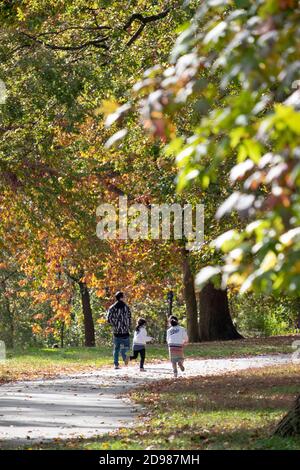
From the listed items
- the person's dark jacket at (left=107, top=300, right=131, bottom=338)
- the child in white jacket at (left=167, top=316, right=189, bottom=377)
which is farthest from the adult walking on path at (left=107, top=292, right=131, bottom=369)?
the child in white jacket at (left=167, top=316, right=189, bottom=377)

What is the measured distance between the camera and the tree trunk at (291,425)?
11.0 metres

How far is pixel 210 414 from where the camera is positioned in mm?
14023

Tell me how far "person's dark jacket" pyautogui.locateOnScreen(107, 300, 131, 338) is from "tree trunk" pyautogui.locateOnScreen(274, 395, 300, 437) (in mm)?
13592

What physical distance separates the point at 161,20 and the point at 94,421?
29.5ft

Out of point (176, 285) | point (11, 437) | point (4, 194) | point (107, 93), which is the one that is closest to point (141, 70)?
point (107, 93)

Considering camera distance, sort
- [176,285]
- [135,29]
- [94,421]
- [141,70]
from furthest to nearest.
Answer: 1. [176,285]
2. [135,29]
3. [141,70]
4. [94,421]

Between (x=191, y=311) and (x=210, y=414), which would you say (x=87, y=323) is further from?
(x=210, y=414)

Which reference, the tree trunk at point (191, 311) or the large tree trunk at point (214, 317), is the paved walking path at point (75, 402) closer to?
the large tree trunk at point (214, 317)

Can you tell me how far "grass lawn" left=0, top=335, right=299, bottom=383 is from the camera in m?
25.6

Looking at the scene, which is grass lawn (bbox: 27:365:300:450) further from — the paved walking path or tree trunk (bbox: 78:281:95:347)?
tree trunk (bbox: 78:281:95:347)

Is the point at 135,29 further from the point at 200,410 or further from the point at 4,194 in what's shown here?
the point at 200,410

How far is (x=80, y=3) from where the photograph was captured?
66.1ft

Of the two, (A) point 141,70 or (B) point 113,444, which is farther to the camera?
(A) point 141,70

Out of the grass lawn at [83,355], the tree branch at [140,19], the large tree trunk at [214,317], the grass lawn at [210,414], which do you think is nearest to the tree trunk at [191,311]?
the large tree trunk at [214,317]
